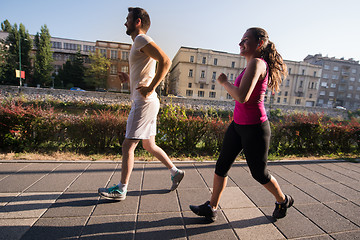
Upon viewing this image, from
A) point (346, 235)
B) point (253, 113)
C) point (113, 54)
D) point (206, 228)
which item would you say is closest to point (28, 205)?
point (206, 228)

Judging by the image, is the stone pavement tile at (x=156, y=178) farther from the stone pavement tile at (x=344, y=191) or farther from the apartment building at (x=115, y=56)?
the apartment building at (x=115, y=56)

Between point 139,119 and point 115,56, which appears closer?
point 139,119

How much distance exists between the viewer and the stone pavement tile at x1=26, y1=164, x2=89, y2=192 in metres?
2.59

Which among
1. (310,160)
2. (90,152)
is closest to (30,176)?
(90,152)

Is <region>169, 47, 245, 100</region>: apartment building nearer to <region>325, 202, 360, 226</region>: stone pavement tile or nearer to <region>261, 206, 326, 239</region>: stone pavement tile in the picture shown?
<region>325, 202, 360, 226</region>: stone pavement tile

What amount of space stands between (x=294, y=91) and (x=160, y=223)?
215 feet

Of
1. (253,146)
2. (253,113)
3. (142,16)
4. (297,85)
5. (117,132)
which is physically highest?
(297,85)

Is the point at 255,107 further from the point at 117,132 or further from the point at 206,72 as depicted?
the point at 206,72

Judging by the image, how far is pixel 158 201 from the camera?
7.95 ft

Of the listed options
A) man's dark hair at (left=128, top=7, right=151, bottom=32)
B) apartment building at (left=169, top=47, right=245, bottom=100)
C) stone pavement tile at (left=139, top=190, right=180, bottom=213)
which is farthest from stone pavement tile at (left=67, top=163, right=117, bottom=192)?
apartment building at (left=169, top=47, right=245, bottom=100)

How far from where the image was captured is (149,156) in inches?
162

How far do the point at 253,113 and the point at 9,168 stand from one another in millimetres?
3880

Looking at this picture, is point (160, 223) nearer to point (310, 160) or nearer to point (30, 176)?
point (30, 176)

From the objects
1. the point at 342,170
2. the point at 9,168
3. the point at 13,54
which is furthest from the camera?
the point at 13,54
